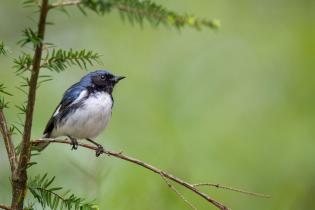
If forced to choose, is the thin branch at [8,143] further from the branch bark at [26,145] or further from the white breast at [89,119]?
the white breast at [89,119]

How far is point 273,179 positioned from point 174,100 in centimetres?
119

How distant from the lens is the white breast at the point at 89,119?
415cm

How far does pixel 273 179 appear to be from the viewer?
389 cm

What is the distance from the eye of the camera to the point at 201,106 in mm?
5109

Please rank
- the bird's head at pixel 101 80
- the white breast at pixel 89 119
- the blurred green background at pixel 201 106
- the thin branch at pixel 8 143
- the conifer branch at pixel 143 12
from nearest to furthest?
the conifer branch at pixel 143 12
the thin branch at pixel 8 143
the blurred green background at pixel 201 106
the white breast at pixel 89 119
the bird's head at pixel 101 80

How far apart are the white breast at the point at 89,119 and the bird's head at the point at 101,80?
0.64 feet

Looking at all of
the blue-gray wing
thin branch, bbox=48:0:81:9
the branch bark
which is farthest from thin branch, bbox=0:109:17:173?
the blue-gray wing

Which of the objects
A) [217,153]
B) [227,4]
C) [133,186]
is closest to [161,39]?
[227,4]

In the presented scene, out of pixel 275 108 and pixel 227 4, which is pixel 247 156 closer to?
pixel 275 108

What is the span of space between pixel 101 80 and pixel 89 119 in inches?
18.9

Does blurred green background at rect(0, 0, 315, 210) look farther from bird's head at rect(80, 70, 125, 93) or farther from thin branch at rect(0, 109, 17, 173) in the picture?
thin branch at rect(0, 109, 17, 173)

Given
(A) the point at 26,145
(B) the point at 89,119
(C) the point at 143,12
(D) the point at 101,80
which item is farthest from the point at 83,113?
(C) the point at 143,12

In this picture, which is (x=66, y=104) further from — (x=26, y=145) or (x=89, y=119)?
(x=26, y=145)

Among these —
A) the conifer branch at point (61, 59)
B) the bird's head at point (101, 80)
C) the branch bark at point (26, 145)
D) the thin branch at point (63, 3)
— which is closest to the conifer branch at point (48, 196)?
the branch bark at point (26, 145)
